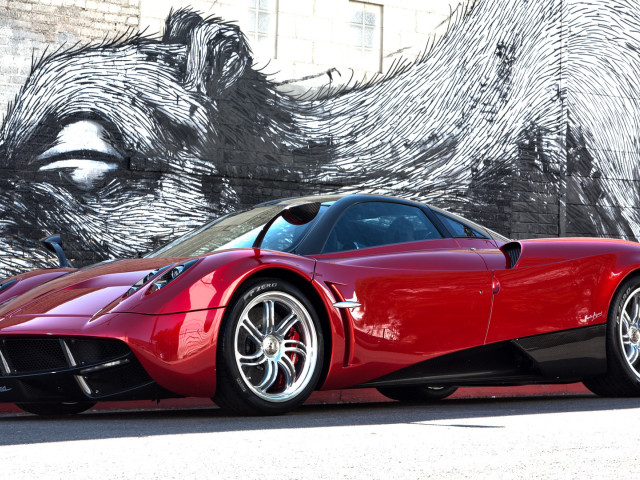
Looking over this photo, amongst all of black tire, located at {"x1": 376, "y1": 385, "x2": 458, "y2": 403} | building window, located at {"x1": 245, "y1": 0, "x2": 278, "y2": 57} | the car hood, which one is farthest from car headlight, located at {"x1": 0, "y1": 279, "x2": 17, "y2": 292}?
building window, located at {"x1": 245, "y1": 0, "x2": 278, "y2": 57}

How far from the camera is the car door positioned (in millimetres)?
4922

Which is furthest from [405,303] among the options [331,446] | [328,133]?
[328,133]

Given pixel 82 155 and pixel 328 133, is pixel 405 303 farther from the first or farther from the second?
pixel 328 133

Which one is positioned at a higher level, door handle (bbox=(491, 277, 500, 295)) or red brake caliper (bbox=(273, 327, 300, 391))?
door handle (bbox=(491, 277, 500, 295))

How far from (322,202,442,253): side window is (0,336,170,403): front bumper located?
1199 millimetres

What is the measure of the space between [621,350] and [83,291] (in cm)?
328

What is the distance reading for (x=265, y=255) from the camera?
474cm

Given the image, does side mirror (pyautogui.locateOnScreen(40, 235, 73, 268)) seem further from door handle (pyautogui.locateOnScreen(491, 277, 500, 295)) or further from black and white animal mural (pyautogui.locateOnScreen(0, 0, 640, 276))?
black and white animal mural (pyautogui.locateOnScreen(0, 0, 640, 276))

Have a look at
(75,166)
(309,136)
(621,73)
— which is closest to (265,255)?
(75,166)

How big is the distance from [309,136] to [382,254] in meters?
7.31

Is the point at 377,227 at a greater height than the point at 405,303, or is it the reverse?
the point at 377,227

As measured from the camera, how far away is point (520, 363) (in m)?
5.56

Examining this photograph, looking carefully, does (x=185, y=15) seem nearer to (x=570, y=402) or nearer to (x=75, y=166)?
(x=75, y=166)

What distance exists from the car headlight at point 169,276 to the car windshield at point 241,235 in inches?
20.9
